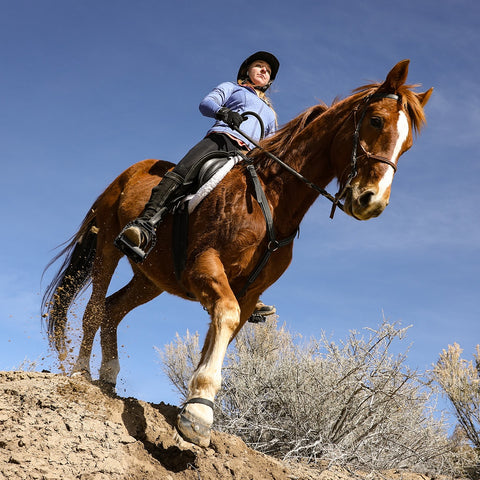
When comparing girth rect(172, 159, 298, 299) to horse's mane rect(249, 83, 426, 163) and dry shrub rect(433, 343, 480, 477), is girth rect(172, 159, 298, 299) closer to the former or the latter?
horse's mane rect(249, 83, 426, 163)

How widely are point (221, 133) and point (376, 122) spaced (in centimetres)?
168

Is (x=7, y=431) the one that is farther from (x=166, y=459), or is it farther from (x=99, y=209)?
(x=99, y=209)

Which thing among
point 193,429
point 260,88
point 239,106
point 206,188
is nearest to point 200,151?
point 206,188

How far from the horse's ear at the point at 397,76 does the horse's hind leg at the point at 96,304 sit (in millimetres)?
3502

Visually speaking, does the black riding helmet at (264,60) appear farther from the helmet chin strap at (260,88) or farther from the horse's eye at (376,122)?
the horse's eye at (376,122)

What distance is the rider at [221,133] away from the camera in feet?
15.3

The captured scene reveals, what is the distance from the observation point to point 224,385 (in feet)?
26.5

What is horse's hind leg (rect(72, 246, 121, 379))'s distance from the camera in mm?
5770

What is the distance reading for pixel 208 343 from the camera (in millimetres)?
4043

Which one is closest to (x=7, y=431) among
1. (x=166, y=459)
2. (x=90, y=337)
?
(x=166, y=459)

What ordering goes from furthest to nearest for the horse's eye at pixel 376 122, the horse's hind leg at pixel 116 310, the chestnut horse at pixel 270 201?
the horse's hind leg at pixel 116 310, the horse's eye at pixel 376 122, the chestnut horse at pixel 270 201

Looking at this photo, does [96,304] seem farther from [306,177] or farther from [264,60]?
[264,60]

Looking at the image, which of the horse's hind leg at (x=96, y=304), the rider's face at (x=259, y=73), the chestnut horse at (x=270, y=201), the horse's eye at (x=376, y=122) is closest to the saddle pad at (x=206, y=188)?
the chestnut horse at (x=270, y=201)

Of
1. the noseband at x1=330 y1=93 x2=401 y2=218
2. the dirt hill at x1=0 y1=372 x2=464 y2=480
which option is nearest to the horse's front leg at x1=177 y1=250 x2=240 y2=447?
the dirt hill at x1=0 y1=372 x2=464 y2=480
